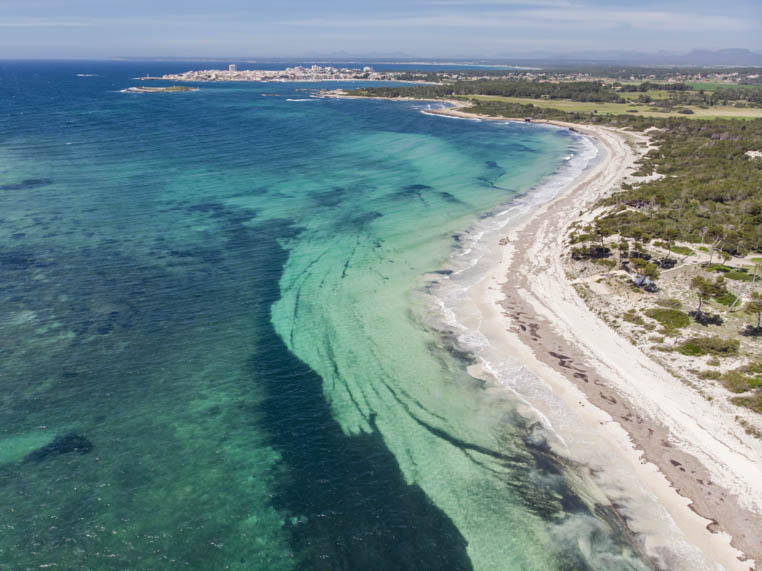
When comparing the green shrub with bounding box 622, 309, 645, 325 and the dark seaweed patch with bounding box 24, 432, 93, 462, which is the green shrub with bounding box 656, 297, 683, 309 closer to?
the green shrub with bounding box 622, 309, 645, 325

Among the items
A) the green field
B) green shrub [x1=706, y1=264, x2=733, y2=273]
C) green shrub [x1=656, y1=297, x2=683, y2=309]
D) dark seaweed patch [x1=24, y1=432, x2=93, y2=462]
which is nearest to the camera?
dark seaweed patch [x1=24, y1=432, x2=93, y2=462]

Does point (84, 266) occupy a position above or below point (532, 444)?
above

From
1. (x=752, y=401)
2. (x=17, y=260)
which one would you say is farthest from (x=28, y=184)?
(x=752, y=401)

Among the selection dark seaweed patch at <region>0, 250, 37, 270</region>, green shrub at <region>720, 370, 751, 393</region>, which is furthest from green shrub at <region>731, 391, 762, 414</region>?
dark seaweed patch at <region>0, 250, 37, 270</region>

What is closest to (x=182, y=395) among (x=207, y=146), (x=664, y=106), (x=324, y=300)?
(x=324, y=300)

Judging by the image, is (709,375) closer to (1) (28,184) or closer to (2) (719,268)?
(2) (719,268)

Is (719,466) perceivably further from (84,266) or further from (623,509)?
(84,266)
